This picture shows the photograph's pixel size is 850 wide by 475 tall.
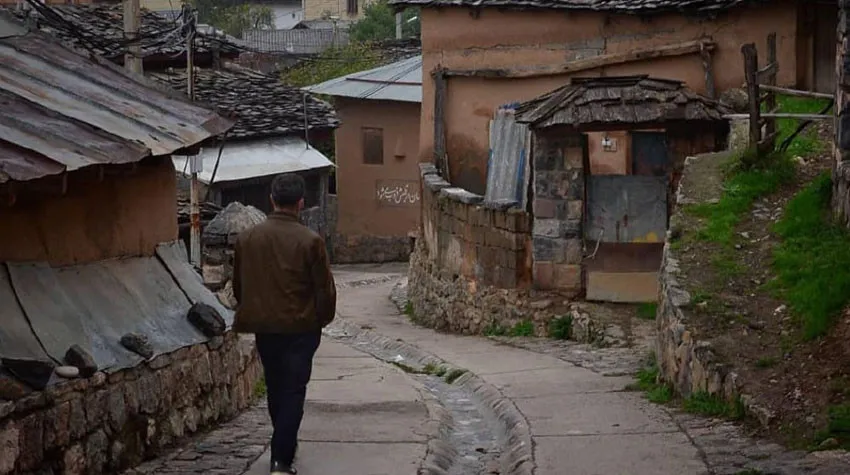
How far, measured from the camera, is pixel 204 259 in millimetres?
18953

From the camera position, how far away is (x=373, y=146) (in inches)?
1342

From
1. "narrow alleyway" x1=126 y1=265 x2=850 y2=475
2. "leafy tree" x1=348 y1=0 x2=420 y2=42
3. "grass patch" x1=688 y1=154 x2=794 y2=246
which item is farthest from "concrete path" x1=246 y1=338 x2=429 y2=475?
"leafy tree" x1=348 y1=0 x2=420 y2=42

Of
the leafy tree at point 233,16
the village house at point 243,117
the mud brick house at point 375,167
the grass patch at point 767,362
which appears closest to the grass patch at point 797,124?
the grass patch at point 767,362

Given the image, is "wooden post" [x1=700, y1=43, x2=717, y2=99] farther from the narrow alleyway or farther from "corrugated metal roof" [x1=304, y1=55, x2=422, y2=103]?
"corrugated metal roof" [x1=304, y1=55, x2=422, y2=103]

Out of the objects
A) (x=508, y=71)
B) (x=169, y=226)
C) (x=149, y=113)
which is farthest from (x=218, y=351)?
(x=508, y=71)

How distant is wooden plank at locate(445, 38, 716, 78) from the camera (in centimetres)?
1867

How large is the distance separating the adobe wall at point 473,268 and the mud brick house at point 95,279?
6.23 m

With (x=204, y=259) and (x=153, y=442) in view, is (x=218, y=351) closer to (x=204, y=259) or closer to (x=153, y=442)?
(x=153, y=442)

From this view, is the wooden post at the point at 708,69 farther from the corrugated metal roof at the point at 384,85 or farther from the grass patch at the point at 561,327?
the corrugated metal roof at the point at 384,85

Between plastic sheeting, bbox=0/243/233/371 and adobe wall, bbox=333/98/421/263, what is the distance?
76.9ft

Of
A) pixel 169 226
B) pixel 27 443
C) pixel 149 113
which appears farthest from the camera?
pixel 169 226

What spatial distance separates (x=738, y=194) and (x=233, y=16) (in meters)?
41.1

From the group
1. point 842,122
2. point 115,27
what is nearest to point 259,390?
point 842,122

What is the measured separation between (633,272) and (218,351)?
6885 mm
